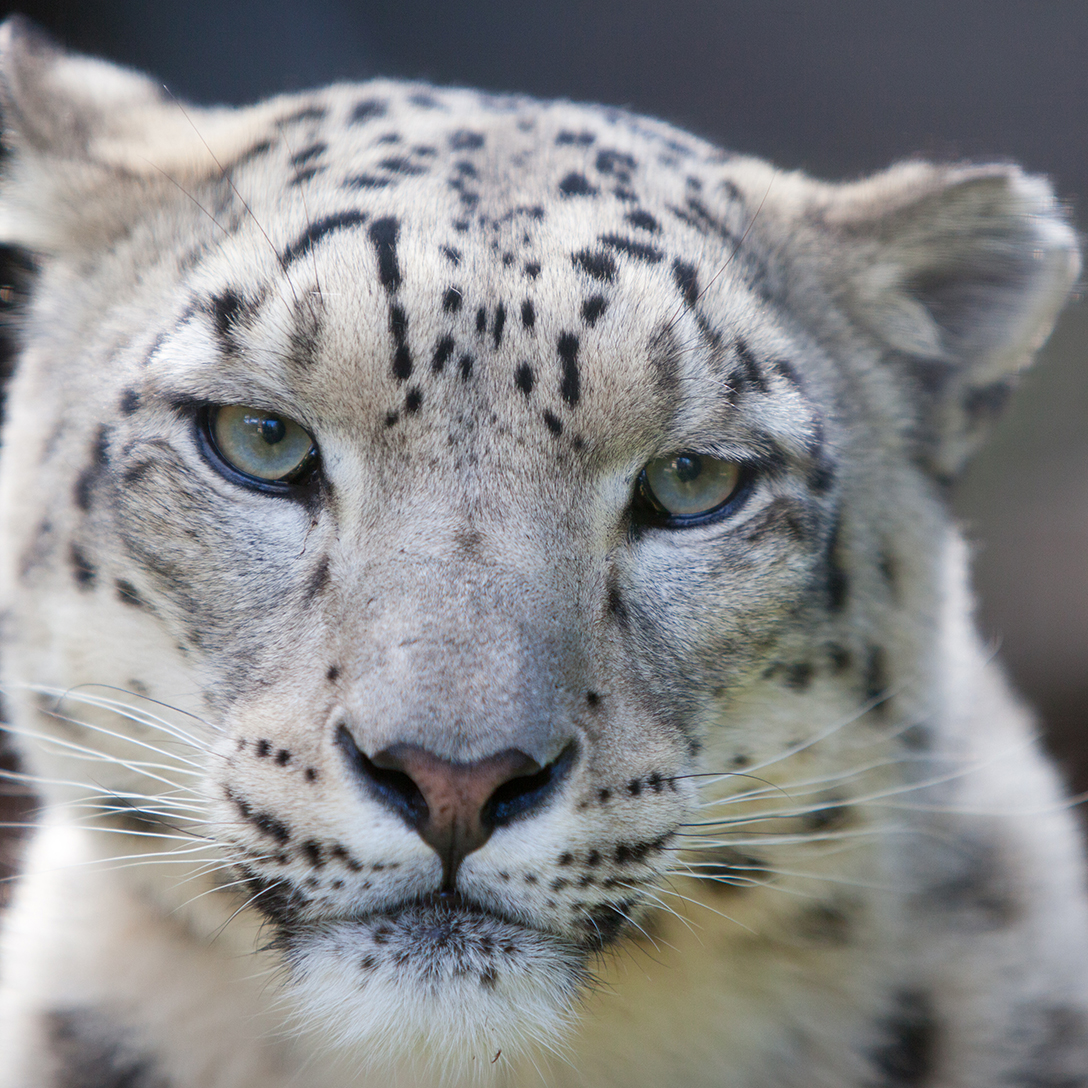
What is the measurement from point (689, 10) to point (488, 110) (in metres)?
1.62

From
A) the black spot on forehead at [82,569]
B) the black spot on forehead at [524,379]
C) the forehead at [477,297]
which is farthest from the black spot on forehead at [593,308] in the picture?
the black spot on forehead at [82,569]

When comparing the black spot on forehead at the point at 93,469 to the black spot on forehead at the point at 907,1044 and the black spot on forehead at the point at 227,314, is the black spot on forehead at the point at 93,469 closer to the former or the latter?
the black spot on forehead at the point at 227,314

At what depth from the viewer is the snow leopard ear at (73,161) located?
1.84 m

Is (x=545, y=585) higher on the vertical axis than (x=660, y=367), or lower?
lower

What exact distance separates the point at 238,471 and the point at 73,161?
0.71 metres

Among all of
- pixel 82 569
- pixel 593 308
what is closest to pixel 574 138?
pixel 593 308

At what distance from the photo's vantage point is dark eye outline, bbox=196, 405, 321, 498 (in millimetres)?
1560

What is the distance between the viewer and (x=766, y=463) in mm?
1605

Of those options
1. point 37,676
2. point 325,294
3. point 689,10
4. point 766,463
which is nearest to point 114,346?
point 325,294

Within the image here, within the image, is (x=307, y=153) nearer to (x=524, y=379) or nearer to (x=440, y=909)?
(x=524, y=379)

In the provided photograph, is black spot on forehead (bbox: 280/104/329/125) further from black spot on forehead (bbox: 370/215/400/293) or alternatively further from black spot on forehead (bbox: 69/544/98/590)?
black spot on forehead (bbox: 69/544/98/590)

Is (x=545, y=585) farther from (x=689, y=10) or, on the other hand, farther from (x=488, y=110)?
(x=689, y=10)

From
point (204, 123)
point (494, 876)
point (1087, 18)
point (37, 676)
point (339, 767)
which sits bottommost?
point (494, 876)

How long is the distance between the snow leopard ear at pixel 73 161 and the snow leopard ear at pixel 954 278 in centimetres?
114
